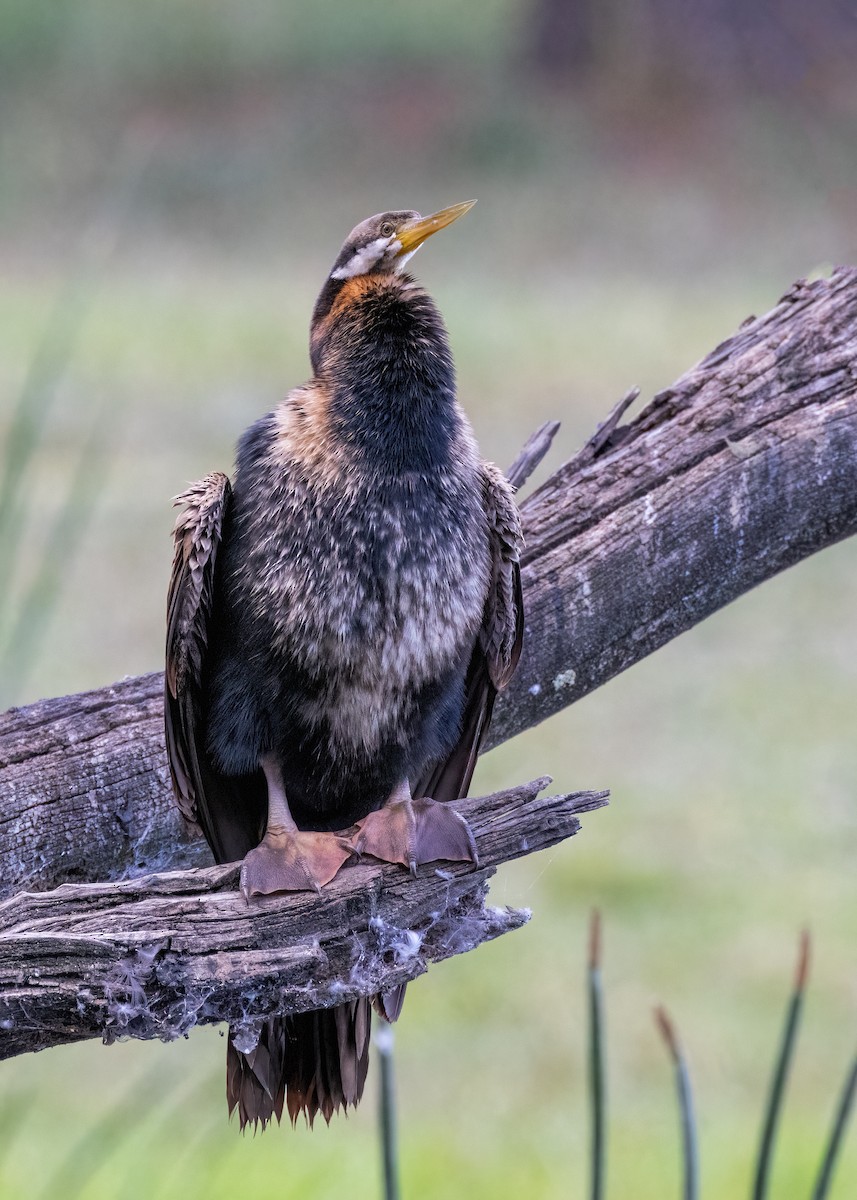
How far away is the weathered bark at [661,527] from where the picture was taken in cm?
194

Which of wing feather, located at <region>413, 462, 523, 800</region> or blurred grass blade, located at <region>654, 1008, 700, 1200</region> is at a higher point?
wing feather, located at <region>413, 462, 523, 800</region>

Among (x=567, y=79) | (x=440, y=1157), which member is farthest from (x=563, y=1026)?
(x=567, y=79)

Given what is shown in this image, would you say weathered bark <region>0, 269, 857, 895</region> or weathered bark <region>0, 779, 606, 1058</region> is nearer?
weathered bark <region>0, 779, 606, 1058</region>

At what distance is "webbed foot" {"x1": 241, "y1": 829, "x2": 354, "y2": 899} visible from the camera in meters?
1.51

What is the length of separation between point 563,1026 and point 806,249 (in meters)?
4.70

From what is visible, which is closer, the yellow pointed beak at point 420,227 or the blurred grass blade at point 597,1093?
the blurred grass blade at point 597,1093

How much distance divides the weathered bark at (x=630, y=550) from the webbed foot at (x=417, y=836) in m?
0.41

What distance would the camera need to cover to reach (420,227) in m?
1.79

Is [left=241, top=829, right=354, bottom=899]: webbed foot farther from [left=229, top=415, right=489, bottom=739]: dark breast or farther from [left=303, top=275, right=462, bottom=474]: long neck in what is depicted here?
[left=303, top=275, right=462, bottom=474]: long neck

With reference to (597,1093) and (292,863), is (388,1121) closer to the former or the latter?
(597,1093)

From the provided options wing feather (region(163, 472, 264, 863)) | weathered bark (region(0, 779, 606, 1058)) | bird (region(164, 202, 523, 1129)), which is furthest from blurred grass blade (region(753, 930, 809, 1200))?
wing feather (region(163, 472, 264, 863))

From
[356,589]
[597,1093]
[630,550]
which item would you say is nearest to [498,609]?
[356,589]

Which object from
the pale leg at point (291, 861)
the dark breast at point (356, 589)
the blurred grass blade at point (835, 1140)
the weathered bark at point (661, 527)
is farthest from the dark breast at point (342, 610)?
the blurred grass blade at point (835, 1140)

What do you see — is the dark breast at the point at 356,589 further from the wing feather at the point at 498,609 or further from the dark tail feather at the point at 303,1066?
the dark tail feather at the point at 303,1066
